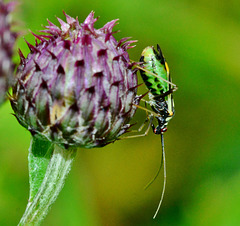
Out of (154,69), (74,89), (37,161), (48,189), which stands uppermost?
(154,69)

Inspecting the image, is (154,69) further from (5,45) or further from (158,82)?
(5,45)

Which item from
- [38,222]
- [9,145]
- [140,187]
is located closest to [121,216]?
[140,187]

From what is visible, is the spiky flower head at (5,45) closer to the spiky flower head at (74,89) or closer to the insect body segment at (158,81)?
the spiky flower head at (74,89)

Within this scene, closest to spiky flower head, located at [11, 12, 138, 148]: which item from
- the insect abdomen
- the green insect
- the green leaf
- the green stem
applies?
the green stem

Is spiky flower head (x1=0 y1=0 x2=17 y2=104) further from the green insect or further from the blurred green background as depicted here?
the blurred green background

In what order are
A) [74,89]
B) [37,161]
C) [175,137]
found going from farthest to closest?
1. [175,137]
2. [37,161]
3. [74,89]

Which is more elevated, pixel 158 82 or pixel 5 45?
pixel 5 45

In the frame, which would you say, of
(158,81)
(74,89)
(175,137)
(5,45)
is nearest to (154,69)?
(158,81)
